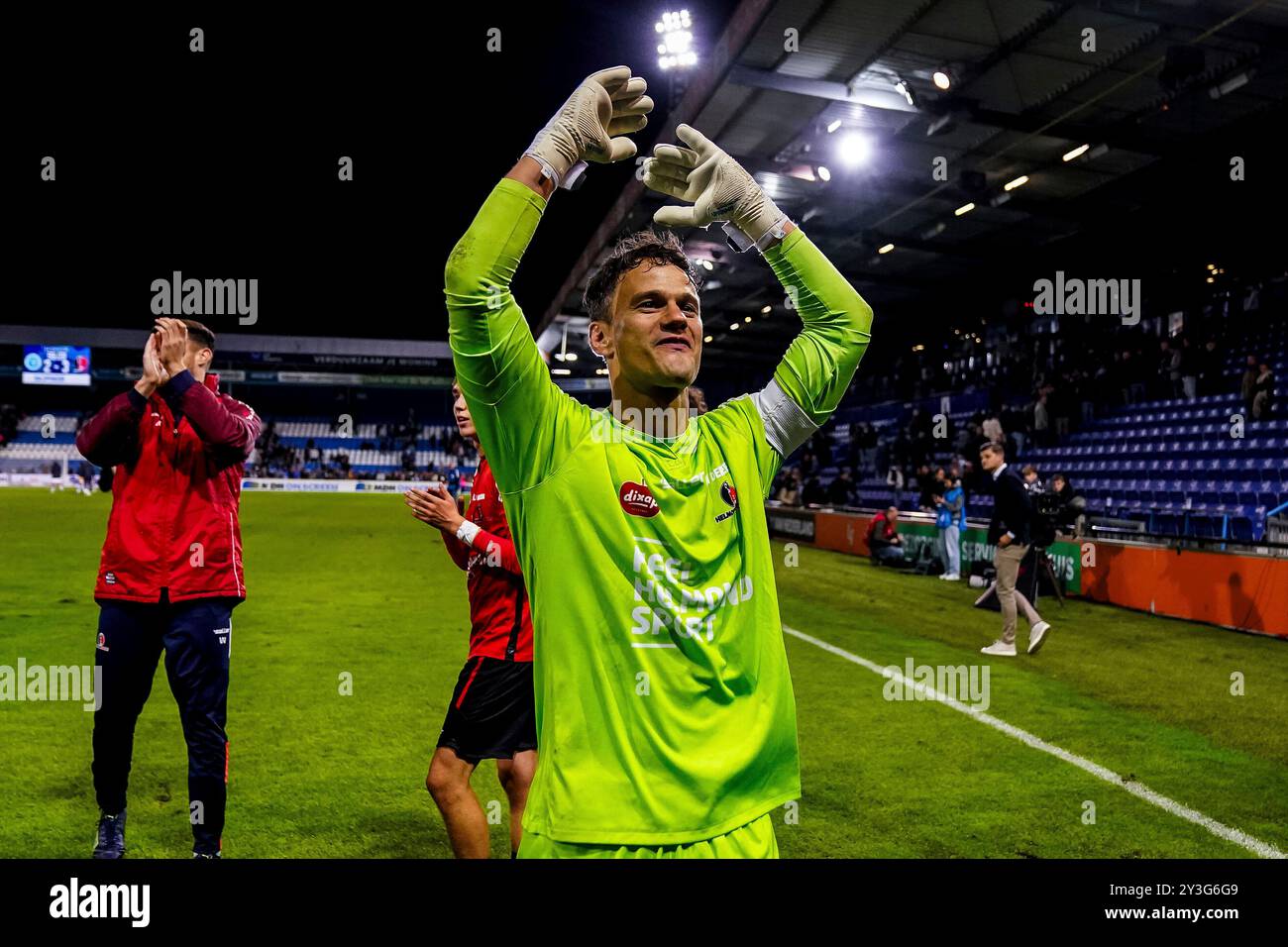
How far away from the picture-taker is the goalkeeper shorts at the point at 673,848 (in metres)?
1.77

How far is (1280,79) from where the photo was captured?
14.8 meters

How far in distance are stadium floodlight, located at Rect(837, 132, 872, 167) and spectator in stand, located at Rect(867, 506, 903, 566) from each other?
755 cm

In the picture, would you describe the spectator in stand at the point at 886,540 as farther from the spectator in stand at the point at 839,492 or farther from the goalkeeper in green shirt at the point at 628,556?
the goalkeeper in green shirt at the point at 628,556

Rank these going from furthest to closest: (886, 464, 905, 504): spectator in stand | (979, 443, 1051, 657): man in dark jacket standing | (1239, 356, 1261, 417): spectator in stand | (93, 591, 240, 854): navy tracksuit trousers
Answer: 1. (886, 464, 905, 504): spectator in stand
2. (1239, 356, 1261, 417): spectator in stand
3. (979, 443, 1051, 657): man in dark jacket standing
4. (93, 591, 240, 854): navy tracksuit trousers

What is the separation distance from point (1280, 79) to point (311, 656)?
16.9 m

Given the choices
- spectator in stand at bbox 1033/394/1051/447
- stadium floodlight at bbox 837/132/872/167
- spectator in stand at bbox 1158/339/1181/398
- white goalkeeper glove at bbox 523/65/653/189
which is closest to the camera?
white goalkeeper glove at bbox 523/65/653/189

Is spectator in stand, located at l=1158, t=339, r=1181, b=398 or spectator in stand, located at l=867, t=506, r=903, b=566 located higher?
spectator in stand, located at l=1158, t=339, r=1181, b=398

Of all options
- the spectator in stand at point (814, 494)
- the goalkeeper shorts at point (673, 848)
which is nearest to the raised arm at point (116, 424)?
the goalkeeper shorts at point (673, 848)

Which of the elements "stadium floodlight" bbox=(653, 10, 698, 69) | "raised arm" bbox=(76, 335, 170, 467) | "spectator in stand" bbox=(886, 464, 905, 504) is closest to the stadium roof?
"stadium floodlight" bbox=(653, 10, 698, 69)

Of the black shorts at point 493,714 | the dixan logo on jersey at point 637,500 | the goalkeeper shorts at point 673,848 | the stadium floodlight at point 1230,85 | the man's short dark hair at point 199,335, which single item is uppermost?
the stadium floodlight at point 1230,85

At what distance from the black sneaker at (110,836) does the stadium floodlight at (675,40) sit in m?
18.7

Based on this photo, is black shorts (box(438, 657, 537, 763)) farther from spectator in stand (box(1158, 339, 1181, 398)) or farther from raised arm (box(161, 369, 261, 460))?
spectator in stand (box(1158, 339, 1181, 398))

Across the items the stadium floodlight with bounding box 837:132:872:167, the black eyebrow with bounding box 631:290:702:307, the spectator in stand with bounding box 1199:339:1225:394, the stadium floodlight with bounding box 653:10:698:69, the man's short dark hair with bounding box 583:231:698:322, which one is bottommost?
the black eyebrow with bounding box 631:290:702:307

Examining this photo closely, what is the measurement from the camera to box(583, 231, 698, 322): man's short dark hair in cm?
210
